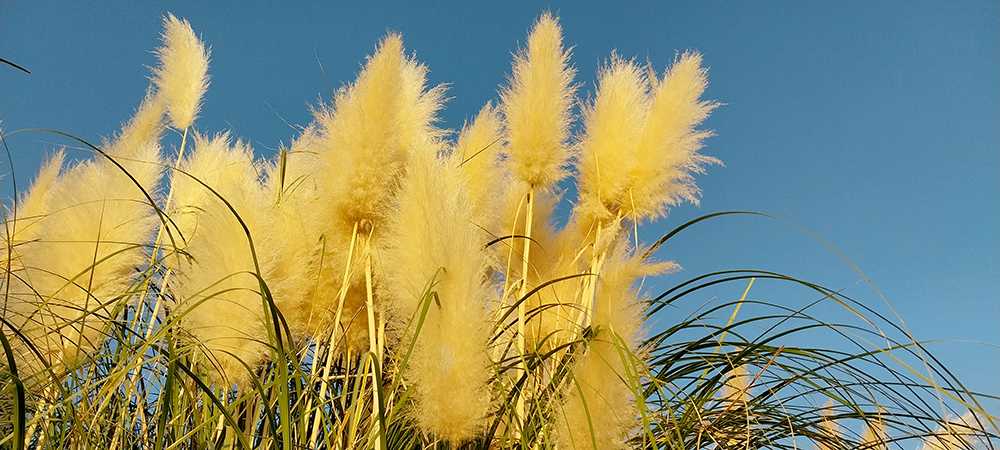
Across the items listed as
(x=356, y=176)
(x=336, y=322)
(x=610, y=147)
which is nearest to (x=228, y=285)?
(x=336, y=322)

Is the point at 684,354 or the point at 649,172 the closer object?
the point at 684,354

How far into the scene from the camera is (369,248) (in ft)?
7.07

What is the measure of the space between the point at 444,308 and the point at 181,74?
7.46ft

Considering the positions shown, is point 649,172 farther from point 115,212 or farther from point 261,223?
point 115,212

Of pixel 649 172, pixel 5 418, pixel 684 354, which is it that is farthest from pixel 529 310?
pixel 5 418

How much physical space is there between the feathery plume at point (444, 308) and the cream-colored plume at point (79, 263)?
0.93 metres

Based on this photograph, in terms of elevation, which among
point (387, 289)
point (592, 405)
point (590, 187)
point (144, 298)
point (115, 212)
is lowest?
point (592, 405)

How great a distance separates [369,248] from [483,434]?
705 mm

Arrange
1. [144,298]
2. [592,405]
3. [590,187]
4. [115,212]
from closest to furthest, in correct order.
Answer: [592,405], [115,212], [144,298], [590,187]

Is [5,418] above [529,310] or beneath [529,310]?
beneath

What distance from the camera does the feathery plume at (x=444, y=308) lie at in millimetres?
1511

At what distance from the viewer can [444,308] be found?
5.03 feet

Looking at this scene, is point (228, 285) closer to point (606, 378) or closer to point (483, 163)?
point (606, 378)

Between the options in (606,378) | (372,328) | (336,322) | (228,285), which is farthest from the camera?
(336,322)
